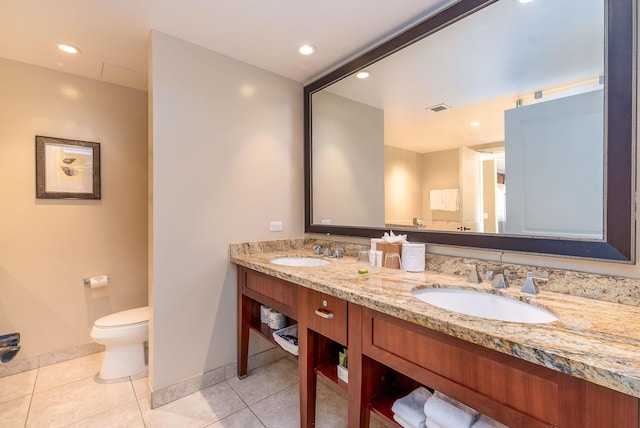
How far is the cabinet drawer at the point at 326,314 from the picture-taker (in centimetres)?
124

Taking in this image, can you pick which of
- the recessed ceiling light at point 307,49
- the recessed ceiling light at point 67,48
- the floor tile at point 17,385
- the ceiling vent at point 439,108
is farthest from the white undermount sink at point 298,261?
the recessed ceiling light at point 67,48

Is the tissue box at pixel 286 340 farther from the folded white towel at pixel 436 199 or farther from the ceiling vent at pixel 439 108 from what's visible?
the ceiling vent at pixel 439 108

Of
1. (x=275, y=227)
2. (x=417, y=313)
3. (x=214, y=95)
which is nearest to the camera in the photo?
(x=417, y=313)

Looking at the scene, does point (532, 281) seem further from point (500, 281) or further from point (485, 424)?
point (485, 424)

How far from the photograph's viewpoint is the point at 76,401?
5.86 feet

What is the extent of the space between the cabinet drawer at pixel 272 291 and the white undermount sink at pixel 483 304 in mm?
679

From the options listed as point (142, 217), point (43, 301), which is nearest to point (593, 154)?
point (142, 217)

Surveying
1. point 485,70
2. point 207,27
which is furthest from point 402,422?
point 207,27

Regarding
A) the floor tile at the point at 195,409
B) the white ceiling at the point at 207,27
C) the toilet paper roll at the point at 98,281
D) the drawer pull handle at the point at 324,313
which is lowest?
the floor tile at the point at 195,409

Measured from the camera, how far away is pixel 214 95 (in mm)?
1979

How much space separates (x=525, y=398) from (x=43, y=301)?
2996mm

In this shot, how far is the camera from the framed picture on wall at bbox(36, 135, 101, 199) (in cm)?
217

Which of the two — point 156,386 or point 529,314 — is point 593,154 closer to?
point 529,314

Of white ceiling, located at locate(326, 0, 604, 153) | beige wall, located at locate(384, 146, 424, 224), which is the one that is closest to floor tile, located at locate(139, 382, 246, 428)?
beige wall, located at locate(384, 146, 424, 224)
